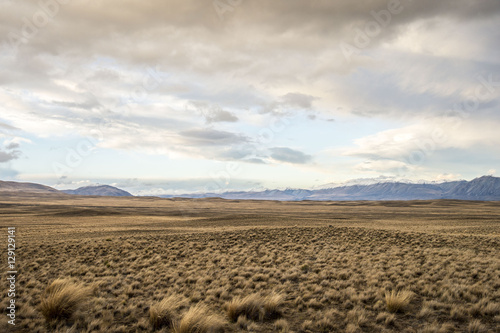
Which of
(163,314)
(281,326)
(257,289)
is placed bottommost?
(257,289)

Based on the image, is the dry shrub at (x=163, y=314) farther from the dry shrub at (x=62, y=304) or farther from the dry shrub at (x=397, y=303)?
the dry shrub at (x=397, y=303)

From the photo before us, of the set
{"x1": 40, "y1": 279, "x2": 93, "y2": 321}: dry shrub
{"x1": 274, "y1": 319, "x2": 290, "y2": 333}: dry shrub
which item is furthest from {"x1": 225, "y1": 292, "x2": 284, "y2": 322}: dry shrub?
{"x1": 40, "y1": 279, "x2": 93, "y2": 321}: dry shrub

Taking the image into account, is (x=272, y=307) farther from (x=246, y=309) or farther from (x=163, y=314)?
(x=163, y=314)

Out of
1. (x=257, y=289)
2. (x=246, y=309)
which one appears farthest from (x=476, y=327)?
(x=257, y=289)

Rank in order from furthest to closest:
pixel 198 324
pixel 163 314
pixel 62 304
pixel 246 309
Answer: pixel 246 309 < pixel 62 304 < pixel 163 314 < pixel 198 324

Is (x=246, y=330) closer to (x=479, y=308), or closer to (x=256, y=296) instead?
(x=256, y=296)

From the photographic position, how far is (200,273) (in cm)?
1240

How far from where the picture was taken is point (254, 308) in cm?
786

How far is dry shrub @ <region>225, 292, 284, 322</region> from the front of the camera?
7.61 metres

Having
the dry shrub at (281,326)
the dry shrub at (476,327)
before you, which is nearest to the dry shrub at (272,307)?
the dry shrub at (281,326)

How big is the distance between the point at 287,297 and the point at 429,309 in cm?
414

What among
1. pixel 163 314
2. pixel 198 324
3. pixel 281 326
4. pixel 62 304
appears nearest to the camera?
pixel 198 324

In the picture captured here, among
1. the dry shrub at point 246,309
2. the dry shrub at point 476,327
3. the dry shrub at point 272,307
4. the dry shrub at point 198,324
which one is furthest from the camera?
the dry shrub at point 272,307

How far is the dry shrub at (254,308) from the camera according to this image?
7614mm
